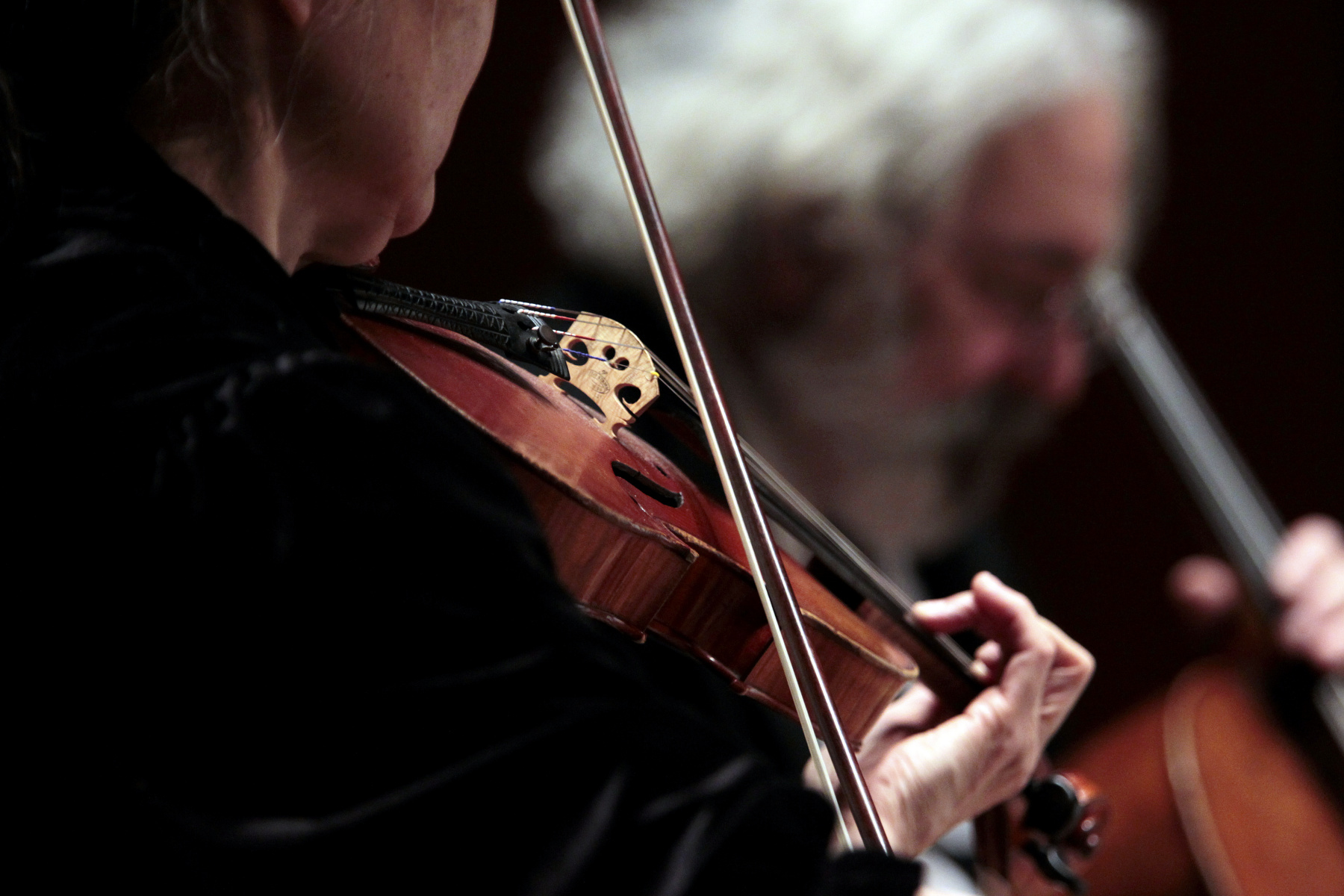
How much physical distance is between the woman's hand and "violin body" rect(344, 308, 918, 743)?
0.04m

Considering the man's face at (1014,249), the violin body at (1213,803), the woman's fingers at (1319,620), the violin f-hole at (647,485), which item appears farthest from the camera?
the man's face at (1014,249)

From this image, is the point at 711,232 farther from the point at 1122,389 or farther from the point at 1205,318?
the point at 1205,318

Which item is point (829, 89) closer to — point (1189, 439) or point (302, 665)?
point (1189, 439)

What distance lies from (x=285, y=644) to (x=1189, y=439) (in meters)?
1.53

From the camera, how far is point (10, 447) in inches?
17.0

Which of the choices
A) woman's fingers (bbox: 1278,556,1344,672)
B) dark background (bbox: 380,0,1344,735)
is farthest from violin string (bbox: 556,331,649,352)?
dark background (bbox: 380,0,1344,735)

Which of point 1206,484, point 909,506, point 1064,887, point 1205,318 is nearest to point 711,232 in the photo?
point 909,506

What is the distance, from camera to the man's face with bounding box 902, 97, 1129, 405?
155 cm

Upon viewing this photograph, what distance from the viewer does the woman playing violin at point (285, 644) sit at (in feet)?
1.34

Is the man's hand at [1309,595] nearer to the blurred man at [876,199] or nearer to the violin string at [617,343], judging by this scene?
the blurred man at [876,199]

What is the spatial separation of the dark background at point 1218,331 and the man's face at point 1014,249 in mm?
433

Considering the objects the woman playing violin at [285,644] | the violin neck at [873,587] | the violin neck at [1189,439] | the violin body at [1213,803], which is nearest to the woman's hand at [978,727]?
the violin neck at [873,587]

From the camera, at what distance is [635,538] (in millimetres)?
613

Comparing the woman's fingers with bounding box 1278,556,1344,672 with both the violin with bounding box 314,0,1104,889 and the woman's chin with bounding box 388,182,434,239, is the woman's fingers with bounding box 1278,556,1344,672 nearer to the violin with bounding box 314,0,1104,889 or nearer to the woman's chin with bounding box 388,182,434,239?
the violin with bounding box 314,0,1104,889
